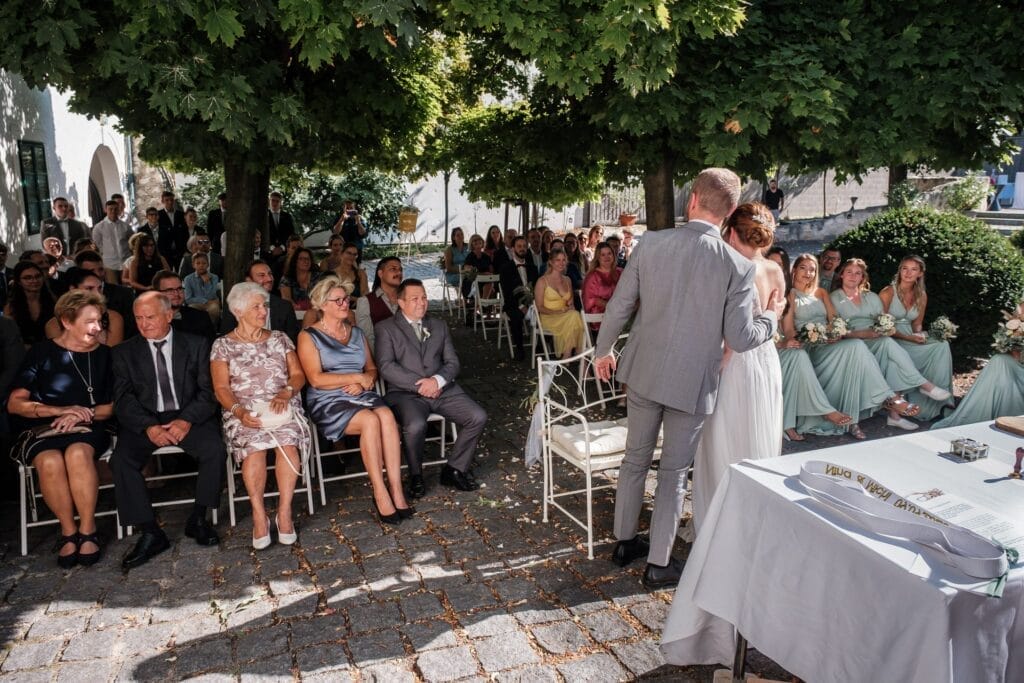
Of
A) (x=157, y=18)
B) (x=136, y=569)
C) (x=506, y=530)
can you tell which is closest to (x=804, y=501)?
(x=506, y=530)

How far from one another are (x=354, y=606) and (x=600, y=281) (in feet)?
17.3

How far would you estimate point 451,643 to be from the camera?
3.69 metres

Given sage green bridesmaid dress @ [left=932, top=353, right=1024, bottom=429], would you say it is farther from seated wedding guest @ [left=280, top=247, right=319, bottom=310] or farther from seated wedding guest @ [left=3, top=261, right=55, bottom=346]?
seated wedding guest @ [left=3, top=261, right=55, bottom=346]

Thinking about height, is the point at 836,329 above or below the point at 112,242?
below

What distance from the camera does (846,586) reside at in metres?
2.51

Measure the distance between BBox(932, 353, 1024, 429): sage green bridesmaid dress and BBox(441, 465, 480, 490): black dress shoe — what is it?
3593 millimetres

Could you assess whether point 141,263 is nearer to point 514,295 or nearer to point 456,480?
point 514,295

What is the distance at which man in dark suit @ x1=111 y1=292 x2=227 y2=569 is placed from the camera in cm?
466

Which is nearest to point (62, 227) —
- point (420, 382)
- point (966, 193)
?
point (420, 382)

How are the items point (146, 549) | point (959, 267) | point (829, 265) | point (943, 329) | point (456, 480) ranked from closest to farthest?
point (146, 549), point (456, 480), point (943, 329), point (959, 267), point (829, 265)

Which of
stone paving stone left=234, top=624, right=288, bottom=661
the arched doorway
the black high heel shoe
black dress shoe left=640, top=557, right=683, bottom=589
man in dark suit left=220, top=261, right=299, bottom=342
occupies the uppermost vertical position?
the arched doorway

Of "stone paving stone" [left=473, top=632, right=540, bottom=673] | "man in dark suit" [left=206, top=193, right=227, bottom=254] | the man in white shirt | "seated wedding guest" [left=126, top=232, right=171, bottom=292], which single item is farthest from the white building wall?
"stone paving stone" [left=473, top=632, right=540, bottom=673]

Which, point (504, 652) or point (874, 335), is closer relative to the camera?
point (504, 652)

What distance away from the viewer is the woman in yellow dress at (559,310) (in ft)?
27.8
